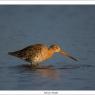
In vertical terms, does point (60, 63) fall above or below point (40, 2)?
below

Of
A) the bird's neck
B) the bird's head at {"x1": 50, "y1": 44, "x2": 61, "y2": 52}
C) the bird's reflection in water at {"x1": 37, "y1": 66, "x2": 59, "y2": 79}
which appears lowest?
the bird's reflection in water at {"x1": 37, "y1": 66, "x2": 59, "y2": 79}

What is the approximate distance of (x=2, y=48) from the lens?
10453 millimetres

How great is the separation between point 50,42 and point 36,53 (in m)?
0.21

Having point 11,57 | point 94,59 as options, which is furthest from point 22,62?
point 94,59

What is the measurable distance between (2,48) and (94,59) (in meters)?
1.02

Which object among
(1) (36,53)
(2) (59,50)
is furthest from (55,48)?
(1) (36,53)

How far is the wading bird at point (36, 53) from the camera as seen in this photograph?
10383 mm

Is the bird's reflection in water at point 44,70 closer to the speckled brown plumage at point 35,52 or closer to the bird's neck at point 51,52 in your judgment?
the speckled brown plumage at point 35,52

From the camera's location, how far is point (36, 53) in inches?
411

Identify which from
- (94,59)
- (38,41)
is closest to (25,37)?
(38,41)

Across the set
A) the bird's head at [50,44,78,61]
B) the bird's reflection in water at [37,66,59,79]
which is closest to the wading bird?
the bird's head at [50,44,78,61]

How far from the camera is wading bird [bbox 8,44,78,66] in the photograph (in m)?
10.4

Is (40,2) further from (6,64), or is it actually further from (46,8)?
(6,64)

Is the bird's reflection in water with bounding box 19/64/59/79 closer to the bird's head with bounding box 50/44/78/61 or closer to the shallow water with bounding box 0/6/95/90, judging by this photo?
the shallow water with bounding box 0/6/95/90
